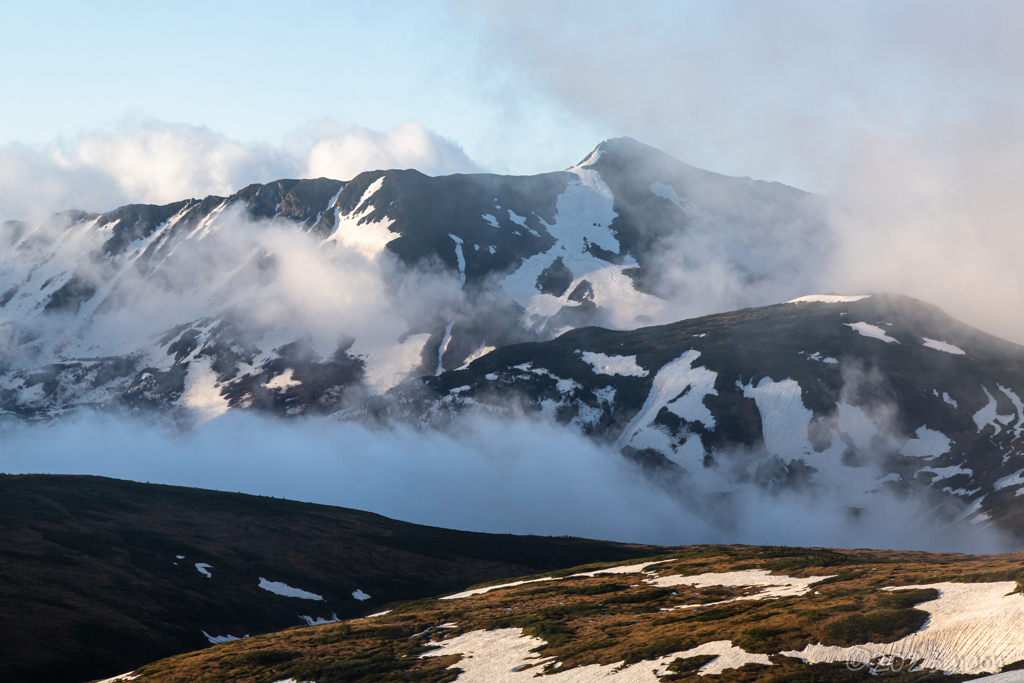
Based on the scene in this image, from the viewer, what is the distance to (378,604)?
103 m

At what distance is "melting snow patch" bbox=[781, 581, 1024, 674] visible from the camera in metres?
35.3

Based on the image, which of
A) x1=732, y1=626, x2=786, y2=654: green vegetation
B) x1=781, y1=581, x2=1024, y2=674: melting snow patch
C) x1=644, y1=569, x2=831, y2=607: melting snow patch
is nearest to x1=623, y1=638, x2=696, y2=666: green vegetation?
x1=732, y1=626, x2=786, y2=654: green vegetation

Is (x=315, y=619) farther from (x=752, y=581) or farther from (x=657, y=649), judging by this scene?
(x=657, y=649)

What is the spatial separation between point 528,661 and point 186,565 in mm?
67568

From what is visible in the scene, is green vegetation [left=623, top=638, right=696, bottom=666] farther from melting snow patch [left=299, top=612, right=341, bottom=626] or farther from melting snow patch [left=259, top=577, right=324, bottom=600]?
melting snow patch [left=259, top=577, right=324, bottom=600]

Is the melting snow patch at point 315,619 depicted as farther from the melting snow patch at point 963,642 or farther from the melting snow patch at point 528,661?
the melting snow patch at point 963,642

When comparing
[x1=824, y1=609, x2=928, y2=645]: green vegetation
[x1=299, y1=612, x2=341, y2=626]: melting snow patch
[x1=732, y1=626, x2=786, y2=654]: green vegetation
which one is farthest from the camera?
[x1=299, y1=612, x2=341, y2=626]: melting snow patch

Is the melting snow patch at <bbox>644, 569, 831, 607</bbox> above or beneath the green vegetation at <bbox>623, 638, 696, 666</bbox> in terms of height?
beneath

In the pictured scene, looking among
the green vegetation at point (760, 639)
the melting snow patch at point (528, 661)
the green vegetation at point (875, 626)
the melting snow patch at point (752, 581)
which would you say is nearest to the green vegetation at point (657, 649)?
the melting snow patch at point (528, 661)

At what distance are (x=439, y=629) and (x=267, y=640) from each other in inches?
669

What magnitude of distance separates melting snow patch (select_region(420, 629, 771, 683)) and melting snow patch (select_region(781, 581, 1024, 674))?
330 centimetres

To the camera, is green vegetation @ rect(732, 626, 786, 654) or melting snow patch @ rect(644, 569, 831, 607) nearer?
green vegetation @ rect(732, 626, 786, 654)

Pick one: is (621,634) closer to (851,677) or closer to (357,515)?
(851,677)

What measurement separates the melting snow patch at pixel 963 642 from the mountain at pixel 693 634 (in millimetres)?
93
